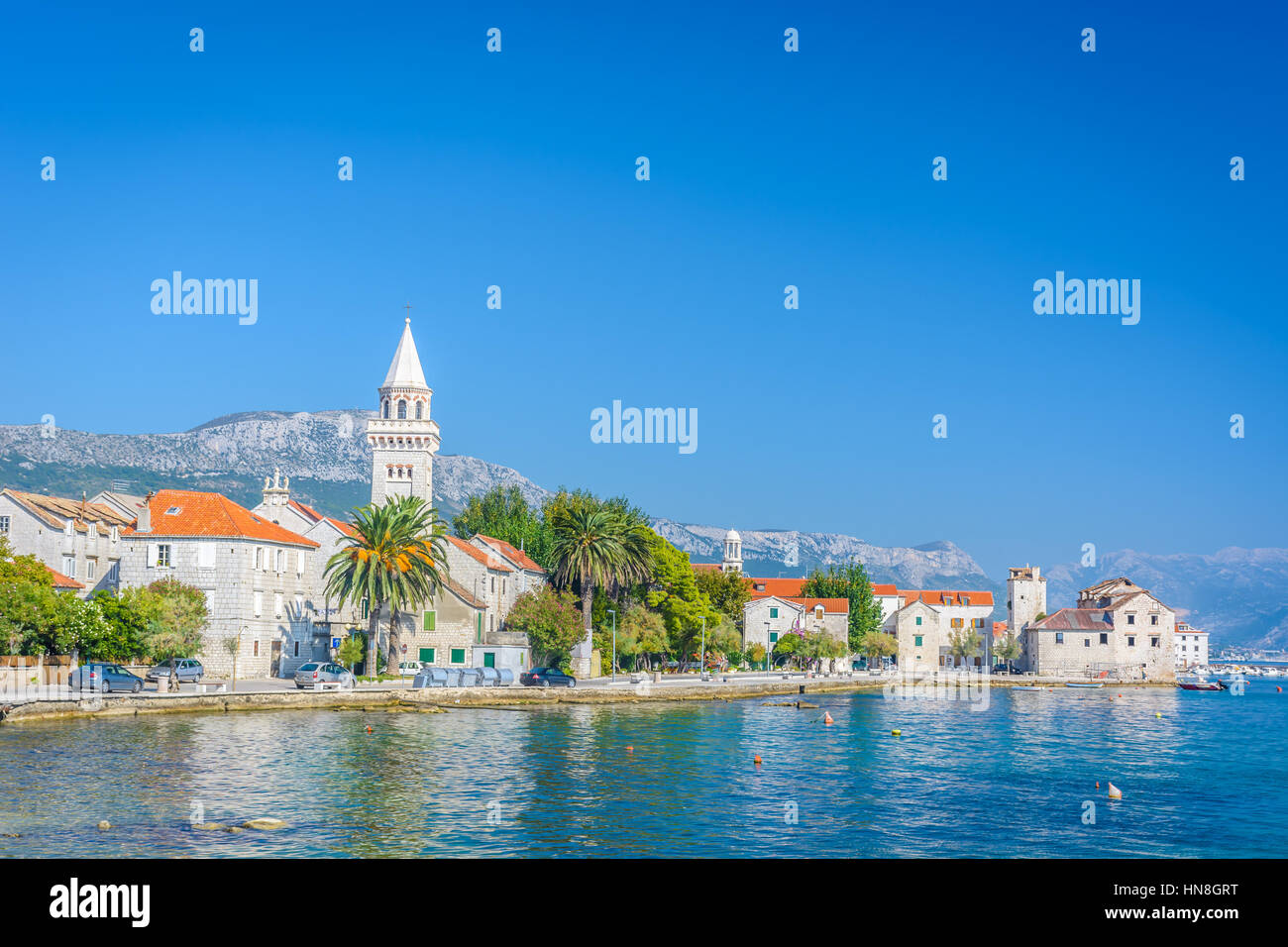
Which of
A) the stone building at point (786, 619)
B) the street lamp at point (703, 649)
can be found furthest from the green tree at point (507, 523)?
the stone building at point (786, 619)

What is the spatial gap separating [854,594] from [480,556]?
69.8 m

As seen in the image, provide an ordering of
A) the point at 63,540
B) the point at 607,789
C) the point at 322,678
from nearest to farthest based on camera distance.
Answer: the point at 607,789 < the point at 322,678 < the point at 63,540

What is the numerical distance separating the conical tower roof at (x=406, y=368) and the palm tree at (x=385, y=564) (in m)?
31.2

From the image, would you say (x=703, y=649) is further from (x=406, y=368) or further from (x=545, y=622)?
(x=406, y=368)

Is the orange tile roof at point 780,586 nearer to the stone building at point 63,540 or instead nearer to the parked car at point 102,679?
the stone building at point 63,540

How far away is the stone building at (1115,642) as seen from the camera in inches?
5945

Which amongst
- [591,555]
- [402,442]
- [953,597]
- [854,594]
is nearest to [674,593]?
[591,555]

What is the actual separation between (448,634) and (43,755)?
45.1m

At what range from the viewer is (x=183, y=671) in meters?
70.9
